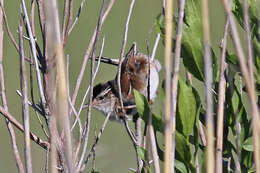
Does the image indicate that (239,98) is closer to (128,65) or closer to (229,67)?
(229,67)

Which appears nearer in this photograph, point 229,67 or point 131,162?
point 229,67

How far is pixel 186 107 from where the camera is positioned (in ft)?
5.83

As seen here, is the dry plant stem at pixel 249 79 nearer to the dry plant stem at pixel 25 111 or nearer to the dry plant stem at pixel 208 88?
the dry plant stem at pixel 208 88

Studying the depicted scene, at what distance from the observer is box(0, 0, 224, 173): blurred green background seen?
6.17m

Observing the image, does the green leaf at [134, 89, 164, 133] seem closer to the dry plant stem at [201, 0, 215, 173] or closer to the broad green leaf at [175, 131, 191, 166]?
the broad green leaf at [175, 131, 191, 166]

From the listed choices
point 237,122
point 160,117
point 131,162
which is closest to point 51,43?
point 160,117

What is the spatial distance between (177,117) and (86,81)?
4.74 m

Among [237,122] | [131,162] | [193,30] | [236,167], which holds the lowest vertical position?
[131,162]

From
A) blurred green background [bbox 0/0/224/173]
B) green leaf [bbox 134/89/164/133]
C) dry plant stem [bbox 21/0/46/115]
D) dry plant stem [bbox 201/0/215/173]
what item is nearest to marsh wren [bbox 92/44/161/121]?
dry plant stem [bbox 21/0/46/115]

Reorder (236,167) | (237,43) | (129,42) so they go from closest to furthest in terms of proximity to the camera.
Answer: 1. (237,43)
2. (236,167)
3. (129,42)

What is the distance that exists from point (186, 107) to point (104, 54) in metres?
5.23

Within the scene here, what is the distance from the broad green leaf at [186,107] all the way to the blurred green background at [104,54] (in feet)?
12.7

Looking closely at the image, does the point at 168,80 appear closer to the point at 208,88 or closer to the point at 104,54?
the point at 208,88

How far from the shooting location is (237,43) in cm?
150
